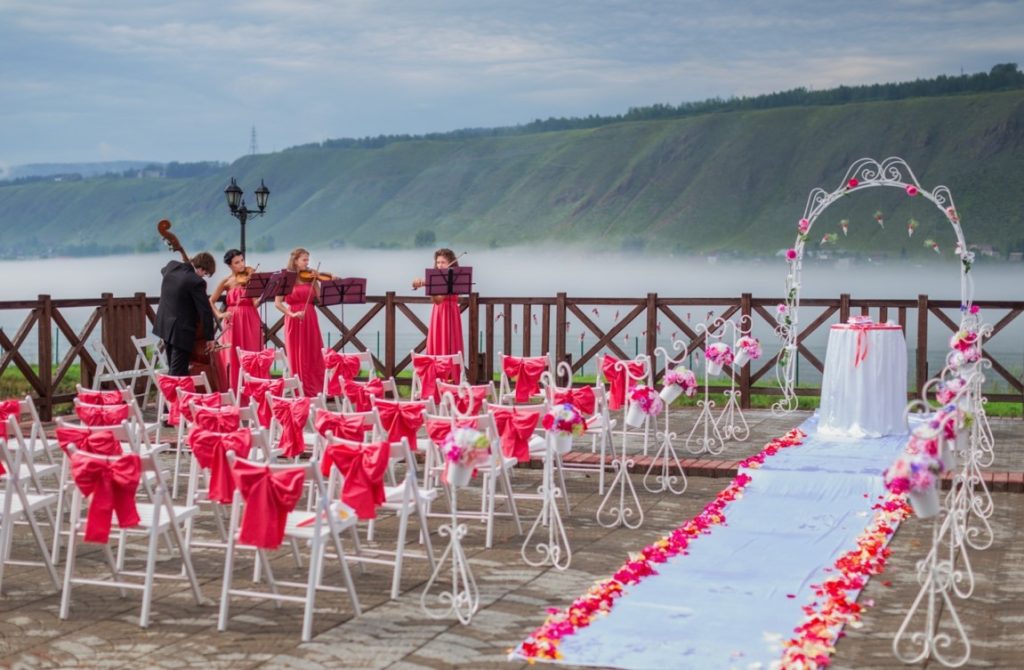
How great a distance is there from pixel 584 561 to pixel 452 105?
89725 mm

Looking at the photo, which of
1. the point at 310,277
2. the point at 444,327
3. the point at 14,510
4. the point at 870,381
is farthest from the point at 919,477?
the point at 444,327

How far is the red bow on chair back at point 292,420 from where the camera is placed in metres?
7.19

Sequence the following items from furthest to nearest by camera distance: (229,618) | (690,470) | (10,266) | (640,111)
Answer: (10,266)
(640,111)
(690,470)
(229,618)

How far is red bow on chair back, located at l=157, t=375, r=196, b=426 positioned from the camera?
27.5ft

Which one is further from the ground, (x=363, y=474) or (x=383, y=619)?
(x=363, y=474)

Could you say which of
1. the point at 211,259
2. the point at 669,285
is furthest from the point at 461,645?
the point at 669,285

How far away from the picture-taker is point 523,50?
78125 mm

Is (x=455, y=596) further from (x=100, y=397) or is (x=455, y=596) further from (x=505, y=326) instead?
(x=505, y=326)

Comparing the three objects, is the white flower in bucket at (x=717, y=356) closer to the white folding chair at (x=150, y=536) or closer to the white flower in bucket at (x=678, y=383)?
the white flower in bucket at (x=678, y=383)

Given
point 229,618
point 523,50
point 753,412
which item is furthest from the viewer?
point 523,50

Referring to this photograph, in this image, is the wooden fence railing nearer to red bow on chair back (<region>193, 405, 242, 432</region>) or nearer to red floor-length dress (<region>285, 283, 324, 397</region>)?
red floor-length dress (<region>285, 283, 324, 397</region>)

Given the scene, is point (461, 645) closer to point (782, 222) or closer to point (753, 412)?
point (753, 412)

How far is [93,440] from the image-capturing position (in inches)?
233

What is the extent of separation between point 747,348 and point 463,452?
227 inches
